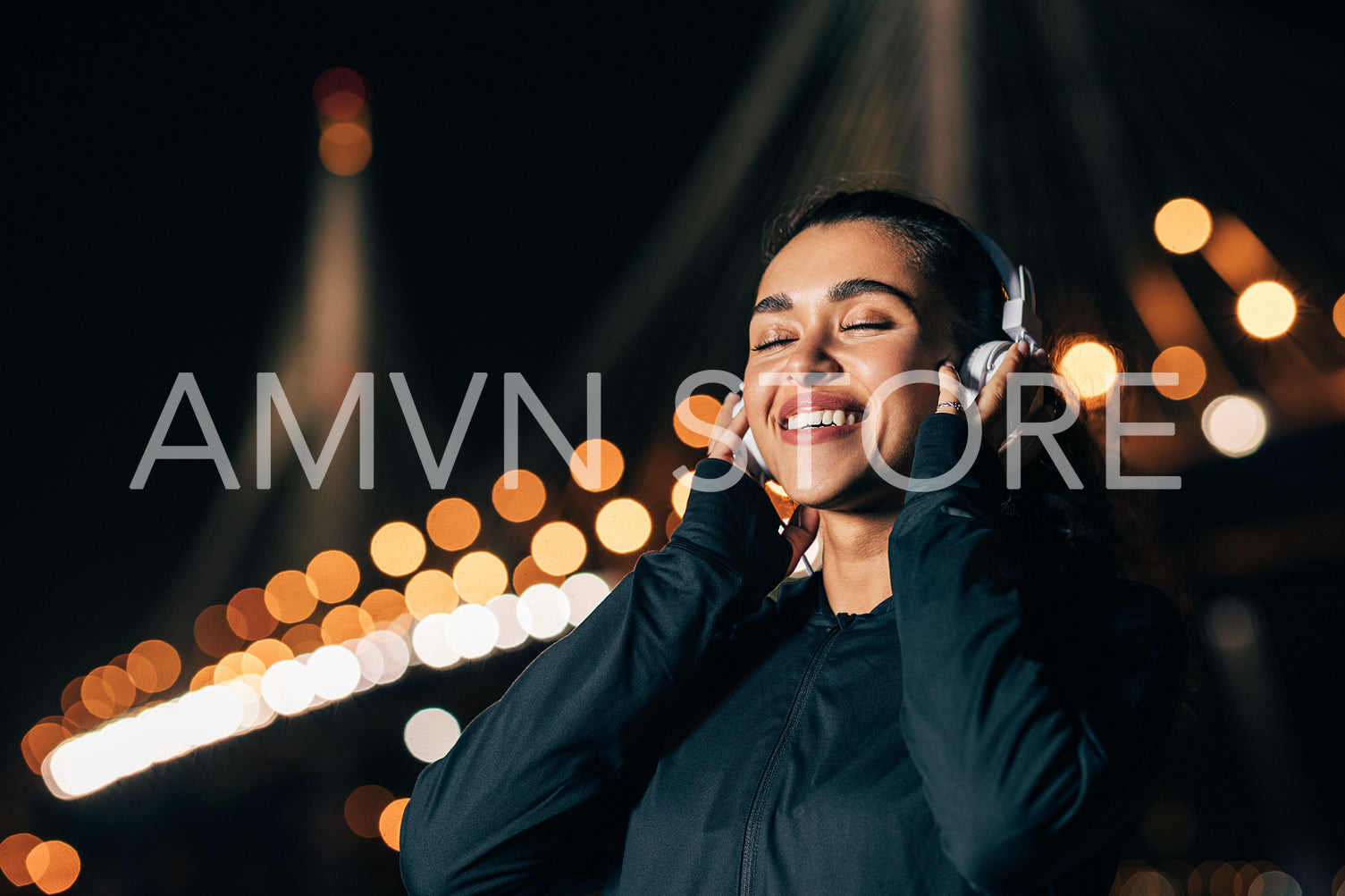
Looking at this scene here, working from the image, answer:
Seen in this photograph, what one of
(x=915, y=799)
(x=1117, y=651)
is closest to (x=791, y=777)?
(x=915, y=799)

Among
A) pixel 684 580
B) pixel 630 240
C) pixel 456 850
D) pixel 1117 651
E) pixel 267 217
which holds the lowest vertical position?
pixel 456 850

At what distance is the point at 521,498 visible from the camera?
16.1 m

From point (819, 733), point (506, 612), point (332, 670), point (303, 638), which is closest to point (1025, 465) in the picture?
point (819, 733)

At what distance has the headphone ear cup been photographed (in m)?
1.24

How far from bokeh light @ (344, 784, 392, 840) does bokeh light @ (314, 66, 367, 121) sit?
4824 mm

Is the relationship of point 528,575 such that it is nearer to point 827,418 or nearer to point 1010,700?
point 827,418

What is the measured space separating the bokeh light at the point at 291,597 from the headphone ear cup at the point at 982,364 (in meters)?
18.6

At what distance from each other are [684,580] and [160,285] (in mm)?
7991

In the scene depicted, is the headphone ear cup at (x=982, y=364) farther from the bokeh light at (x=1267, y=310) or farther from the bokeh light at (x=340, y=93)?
the bokeh light at (x=340, y=93)

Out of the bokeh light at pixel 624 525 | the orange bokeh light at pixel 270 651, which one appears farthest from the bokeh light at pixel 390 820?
the orange bokeh light at pixel 270 651

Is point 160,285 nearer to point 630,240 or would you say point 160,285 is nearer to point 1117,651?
point 630,240

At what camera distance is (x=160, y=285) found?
7.60 m

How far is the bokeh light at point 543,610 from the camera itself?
406 inches

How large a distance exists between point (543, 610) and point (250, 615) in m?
10.1
